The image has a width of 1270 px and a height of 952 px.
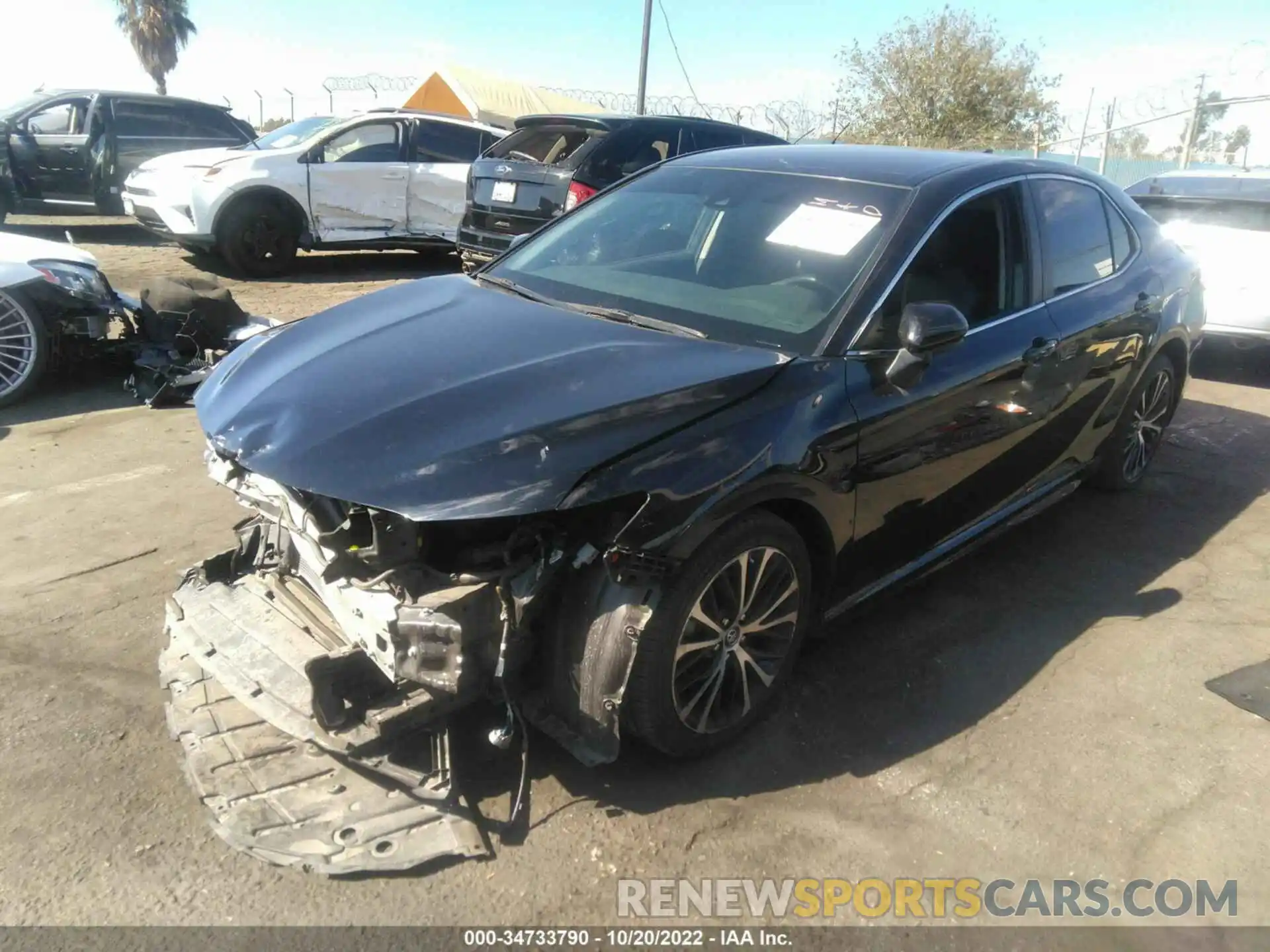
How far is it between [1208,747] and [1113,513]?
207 centimetres

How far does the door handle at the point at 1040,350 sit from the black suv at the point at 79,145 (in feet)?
38.3

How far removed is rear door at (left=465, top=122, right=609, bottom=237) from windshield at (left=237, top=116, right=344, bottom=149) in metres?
Answer: 2.67

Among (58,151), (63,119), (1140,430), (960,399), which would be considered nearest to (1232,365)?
(1140,430)

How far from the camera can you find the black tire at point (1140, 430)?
471 centimetres

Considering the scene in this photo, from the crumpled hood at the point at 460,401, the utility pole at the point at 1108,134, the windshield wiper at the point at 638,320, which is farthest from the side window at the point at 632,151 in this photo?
the utility pole at the point at 1108,134

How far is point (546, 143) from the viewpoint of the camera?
29.5ft

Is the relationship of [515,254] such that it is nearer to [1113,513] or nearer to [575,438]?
[575,438]

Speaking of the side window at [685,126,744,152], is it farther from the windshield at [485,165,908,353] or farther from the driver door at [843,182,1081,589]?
the driver door at [843,182,1081,589]

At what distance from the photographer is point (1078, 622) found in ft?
12.6

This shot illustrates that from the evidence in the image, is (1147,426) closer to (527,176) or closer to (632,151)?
(632,151)

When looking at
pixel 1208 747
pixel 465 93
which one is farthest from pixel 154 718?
pixel 465 93

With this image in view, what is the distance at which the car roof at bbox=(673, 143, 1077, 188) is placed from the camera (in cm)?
347

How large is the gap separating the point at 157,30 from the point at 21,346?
126 ft

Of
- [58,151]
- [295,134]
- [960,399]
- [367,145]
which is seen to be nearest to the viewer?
[960,399]
